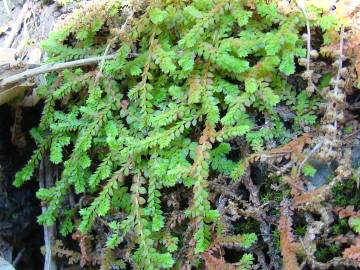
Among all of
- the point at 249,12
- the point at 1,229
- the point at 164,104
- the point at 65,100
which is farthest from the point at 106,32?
the point at 1,229

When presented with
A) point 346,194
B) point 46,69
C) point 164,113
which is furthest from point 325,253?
point 46,69

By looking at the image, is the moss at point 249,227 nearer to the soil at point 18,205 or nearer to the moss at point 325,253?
the moss at point 325,253

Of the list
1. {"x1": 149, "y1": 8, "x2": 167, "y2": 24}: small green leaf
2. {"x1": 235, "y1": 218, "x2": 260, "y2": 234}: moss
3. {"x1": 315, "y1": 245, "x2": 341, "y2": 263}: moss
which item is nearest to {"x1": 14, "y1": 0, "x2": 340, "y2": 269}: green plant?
{"x1": 149, "y1": 8, "x2": 167, "y2": 24}: small green leaf

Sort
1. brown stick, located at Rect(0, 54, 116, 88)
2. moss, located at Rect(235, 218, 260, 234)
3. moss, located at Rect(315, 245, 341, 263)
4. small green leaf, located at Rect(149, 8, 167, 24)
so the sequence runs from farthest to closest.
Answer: brown stick, located at Rect(0, 54, 116, 88) → small green leaf, located at Rect(149, 8, 167, 24) → moss, located at Rect(235, 218, 260, 234) → moss, located at Rect(315, 245, 341, 263)

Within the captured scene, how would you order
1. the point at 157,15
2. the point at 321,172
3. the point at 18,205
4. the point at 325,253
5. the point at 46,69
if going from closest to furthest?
the point at 325,253 < the point at 321,172 < the point at 157,15 < the point at 46,69 < the point at 18,205

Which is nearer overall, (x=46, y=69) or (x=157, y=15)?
(x=157, y=15)

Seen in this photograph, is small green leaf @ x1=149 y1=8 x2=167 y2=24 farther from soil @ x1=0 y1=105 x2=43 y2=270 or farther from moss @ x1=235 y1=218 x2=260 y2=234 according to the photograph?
moss @ x1=235 y1=218 x2=260 y2=234

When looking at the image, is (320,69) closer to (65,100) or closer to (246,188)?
(246,188)

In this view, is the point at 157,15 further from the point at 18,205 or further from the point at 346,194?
the point at 18,205

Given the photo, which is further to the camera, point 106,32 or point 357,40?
point 106,32
